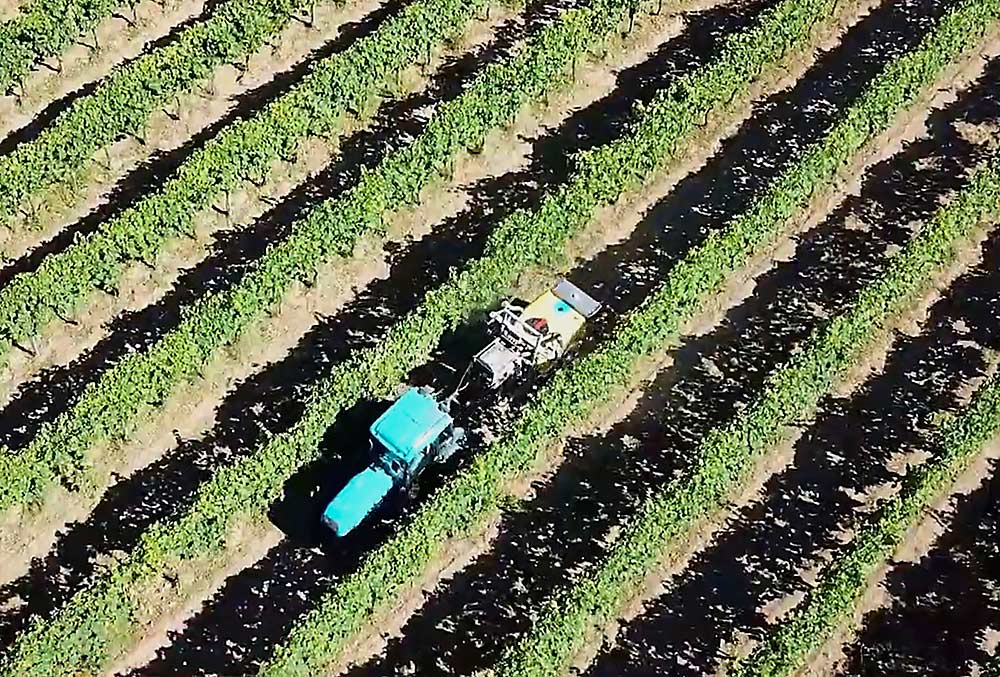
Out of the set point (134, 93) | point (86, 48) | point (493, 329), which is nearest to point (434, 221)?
point (493, 329)

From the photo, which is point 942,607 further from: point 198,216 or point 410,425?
point 198,216

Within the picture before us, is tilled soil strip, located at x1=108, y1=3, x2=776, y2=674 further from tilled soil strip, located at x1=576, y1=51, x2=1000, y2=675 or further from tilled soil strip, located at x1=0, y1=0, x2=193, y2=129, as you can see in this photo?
tilled soil strip, located at x1=0, y1=0, x2=193, y2=129

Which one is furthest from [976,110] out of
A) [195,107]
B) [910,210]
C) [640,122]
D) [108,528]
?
[108,528]

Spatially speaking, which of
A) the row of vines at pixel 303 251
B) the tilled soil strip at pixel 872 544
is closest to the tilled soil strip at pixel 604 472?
the tilled soil strip at pixel 872 544

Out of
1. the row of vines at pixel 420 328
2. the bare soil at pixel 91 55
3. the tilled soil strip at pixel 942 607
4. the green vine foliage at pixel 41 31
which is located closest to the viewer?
the row of vines at pixel 420 328

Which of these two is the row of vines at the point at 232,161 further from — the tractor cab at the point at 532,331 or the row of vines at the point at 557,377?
the tractor cab at the point at 532,331

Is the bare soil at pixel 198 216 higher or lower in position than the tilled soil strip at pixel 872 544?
higher
